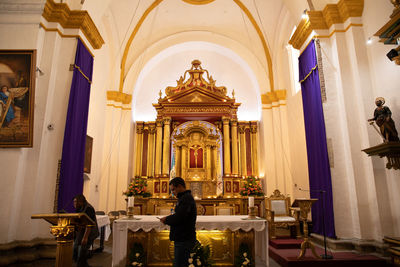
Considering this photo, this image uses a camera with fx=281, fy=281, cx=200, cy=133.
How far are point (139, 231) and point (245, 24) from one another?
8.74 meters

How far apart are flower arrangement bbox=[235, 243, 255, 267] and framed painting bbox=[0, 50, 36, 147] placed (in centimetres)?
398

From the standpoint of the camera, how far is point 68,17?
19.3 ft

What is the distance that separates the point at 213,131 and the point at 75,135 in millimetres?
5895

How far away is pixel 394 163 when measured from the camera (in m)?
4.32

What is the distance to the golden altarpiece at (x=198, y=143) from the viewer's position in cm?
995

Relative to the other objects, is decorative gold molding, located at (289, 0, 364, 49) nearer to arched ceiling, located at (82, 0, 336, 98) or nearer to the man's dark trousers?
arched ceiling, located at (82, 0, 336, 98)

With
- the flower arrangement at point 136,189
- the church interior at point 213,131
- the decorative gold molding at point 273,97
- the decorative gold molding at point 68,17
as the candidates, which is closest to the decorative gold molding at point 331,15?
the church interior at point 213,131

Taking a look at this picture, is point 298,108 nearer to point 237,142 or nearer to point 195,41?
point 237,142

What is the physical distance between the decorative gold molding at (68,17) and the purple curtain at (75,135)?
0.37m

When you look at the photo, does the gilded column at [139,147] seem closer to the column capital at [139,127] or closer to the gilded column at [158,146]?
the column capital at [139,127]

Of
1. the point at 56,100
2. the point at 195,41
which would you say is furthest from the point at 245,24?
the point at 56,100

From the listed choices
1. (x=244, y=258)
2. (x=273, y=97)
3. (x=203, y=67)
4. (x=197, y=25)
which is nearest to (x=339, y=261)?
(x=244, y=258)

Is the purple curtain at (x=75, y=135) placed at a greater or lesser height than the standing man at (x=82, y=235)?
greater

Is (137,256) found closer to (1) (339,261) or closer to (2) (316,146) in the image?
(1) (339,261)
